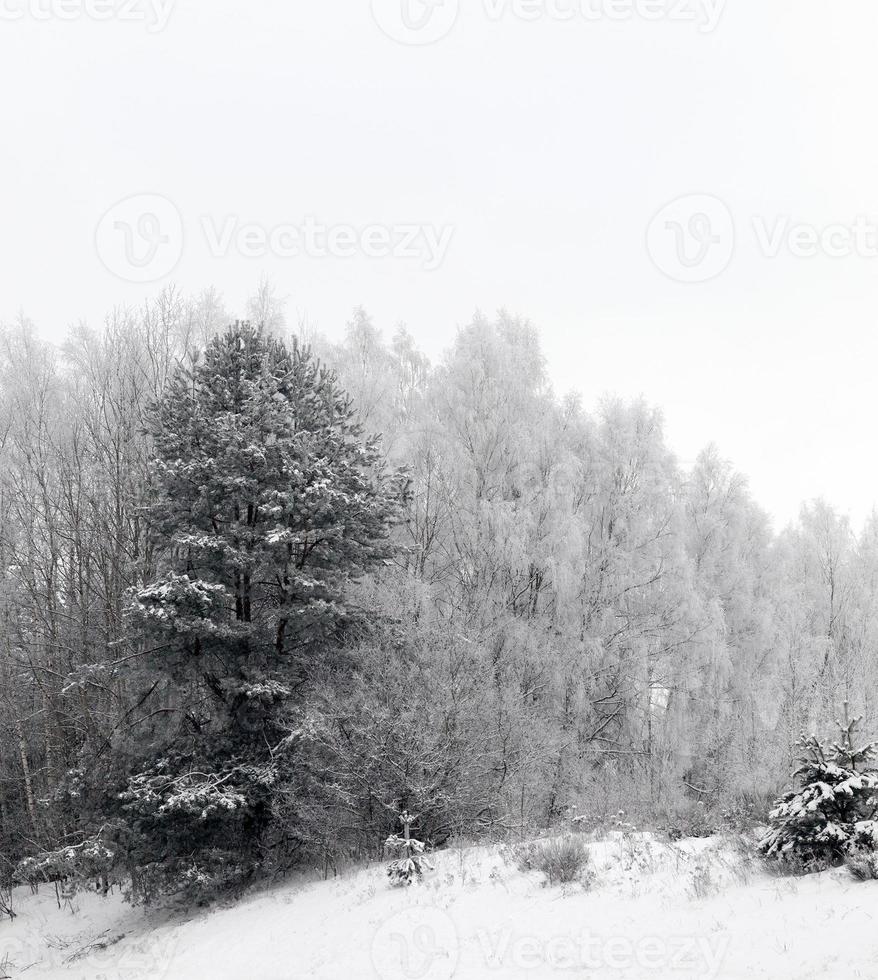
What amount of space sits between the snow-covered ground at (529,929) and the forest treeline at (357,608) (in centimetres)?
141

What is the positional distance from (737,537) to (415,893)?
18.1 meters

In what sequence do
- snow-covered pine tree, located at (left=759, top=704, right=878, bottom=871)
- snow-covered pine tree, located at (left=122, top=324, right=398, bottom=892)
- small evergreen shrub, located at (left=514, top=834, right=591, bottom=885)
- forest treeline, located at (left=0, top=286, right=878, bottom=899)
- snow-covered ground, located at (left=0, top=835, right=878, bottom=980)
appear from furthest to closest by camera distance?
1. forest treeline, located at (left=0, top=286, right=878, bottom=899)
2. snow-covered pine tree, located at (left=122, top=324, right=398, bottom=892)
3. small evergreen shrub, located at (left=514, top=834, right=591, bottom=885)
4. snow-covered pine tree, located at (left=759, top=704, right=878, bottom=871)
5. snow-covered ground, located at (left=0, top=835, right=878, bottom=980)

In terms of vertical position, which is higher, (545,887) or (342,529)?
(342,529)

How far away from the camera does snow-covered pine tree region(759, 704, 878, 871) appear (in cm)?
708

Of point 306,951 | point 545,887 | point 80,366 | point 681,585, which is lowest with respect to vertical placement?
point 306,951

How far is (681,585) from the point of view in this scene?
66.2 feet

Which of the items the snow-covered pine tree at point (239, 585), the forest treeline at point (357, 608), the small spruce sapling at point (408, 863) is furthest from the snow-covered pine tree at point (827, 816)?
the snow-covered pine tree at point (239, 585)

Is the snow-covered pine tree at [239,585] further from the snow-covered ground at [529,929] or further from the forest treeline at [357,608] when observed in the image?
the snow-covered ground at [529,929]

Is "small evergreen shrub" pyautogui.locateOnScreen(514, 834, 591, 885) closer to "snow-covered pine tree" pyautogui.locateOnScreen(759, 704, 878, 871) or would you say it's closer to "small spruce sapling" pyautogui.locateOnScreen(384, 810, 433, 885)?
"small spruce sapling" pyautogui.locateOnScreen(384, 810, 433, 885)

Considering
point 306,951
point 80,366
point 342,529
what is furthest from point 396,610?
point 80,366

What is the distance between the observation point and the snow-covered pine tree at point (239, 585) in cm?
1209

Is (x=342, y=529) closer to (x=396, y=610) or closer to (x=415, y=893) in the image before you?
(x=396, y=610)

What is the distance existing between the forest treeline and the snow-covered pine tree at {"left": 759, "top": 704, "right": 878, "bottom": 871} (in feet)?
17.3

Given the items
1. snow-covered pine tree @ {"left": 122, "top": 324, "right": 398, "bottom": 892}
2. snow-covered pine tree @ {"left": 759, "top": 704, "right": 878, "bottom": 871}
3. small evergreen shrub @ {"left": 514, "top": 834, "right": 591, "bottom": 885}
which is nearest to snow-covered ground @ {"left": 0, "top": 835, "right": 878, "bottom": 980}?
small evergreen shrub @ {"left": 514, "top": 834, "right": 591, "bottom": 885}
